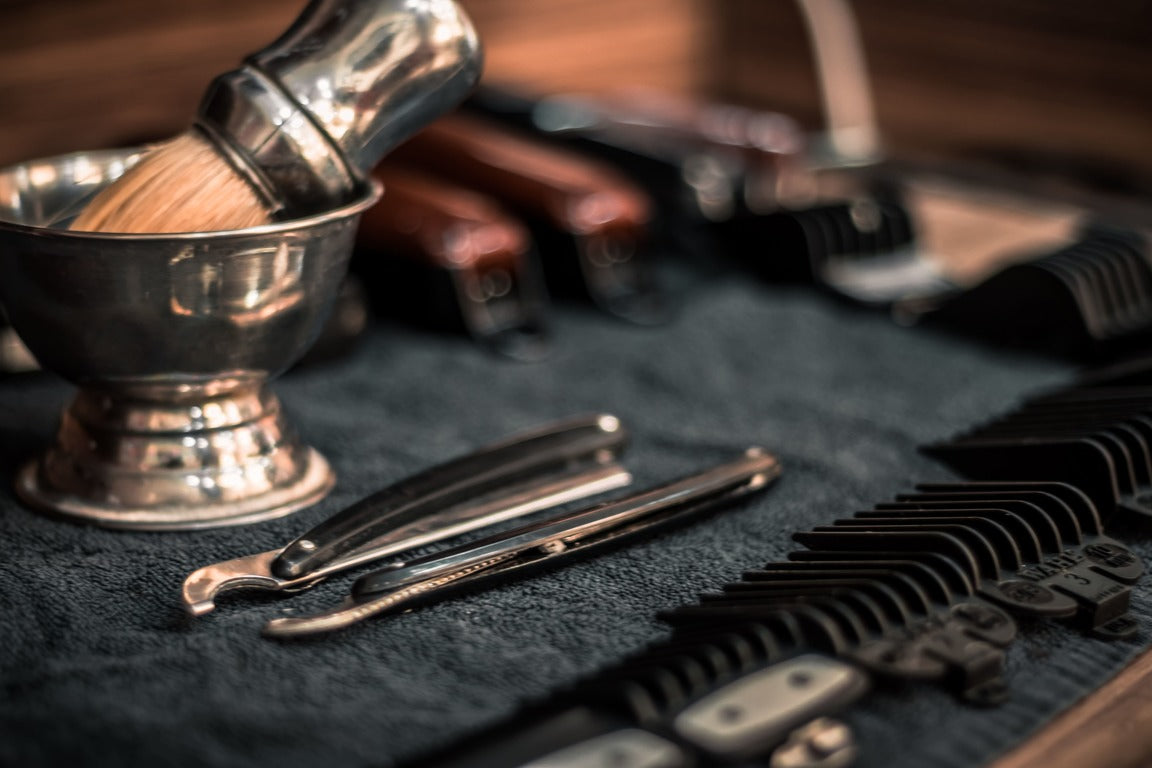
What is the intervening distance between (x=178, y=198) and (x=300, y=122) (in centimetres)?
6

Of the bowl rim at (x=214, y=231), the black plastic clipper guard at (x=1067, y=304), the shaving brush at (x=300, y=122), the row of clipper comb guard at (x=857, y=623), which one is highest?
the shaving brush at (x=300, y=122)

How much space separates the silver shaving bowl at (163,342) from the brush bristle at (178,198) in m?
0.03

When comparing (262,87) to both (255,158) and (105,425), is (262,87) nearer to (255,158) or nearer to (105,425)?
(255,158)

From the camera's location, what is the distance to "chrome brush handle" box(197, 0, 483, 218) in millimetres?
540

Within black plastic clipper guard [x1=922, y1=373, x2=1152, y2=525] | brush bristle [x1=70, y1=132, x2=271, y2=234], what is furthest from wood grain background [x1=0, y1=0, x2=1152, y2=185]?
black plastic clipper guard [x1=922, y1=373, x2=1152, y2=525]

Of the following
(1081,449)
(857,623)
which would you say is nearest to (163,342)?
(857,623)

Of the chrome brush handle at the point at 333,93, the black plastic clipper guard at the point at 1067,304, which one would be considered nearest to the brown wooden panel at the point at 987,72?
the black plastic clipper guard at the point at 1067,304

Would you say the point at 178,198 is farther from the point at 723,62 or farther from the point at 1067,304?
the point at 723,62

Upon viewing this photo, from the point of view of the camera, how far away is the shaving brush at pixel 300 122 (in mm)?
536

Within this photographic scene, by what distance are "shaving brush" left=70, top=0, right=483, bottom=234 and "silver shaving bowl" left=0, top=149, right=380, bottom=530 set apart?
23 mm

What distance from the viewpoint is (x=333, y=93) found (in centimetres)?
55

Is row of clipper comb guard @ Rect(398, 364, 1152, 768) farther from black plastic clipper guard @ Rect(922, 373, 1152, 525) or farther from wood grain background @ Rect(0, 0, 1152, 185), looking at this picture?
wood grain background @ Rect(0, 0, 1152, 185)

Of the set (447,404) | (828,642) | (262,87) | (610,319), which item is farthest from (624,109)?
(828,642)

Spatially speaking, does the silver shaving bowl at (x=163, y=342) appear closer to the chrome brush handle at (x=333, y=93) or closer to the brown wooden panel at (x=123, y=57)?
the chrome brush handle at (x=333, y=93)
